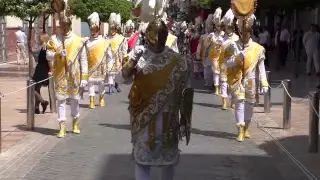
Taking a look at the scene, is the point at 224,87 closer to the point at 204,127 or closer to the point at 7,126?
the point at 204,127

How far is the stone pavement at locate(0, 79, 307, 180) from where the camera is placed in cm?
899

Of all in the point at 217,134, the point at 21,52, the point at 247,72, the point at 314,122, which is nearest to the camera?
the point at 314,122

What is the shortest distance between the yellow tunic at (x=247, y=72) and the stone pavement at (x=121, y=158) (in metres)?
0.86

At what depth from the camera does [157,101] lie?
6516 mm

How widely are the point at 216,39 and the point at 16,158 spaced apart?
9526 millimetres

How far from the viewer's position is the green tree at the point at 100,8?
3510 centimetres

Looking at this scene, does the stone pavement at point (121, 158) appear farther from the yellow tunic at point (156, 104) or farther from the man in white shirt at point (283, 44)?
the man in white shirt at point (283, 44)

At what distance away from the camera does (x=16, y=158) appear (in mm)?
10039

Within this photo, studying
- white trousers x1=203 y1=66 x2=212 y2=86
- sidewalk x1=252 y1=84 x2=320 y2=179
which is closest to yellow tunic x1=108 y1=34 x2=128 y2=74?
white trousers x1=203 y1=66 x2=212 y2=86

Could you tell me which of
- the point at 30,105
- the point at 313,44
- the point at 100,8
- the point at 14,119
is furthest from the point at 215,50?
the point at 100,8

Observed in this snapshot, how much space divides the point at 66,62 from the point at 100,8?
87.0 feet

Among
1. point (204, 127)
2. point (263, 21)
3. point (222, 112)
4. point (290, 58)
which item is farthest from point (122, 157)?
point (263, 21)

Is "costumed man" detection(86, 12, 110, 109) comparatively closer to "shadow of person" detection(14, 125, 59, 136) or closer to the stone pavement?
the stone pavement

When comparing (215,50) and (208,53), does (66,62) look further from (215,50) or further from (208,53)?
(208,53)
